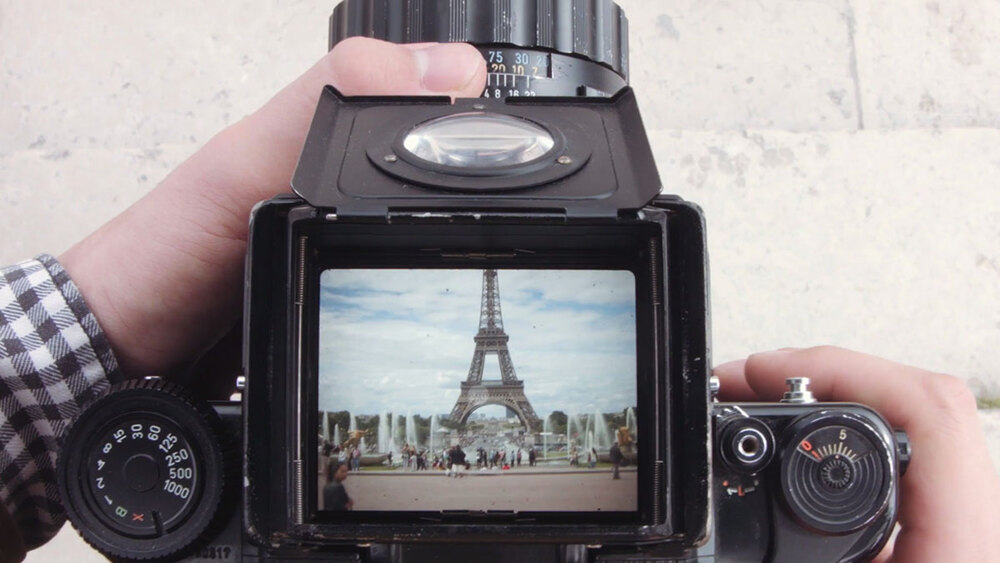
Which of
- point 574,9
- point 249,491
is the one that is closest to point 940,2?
point 574,9

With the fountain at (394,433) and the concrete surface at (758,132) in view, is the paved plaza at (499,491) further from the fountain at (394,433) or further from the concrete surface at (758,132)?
the concrete surface at (758,132)

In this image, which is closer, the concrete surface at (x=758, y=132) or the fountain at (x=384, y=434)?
the fountain at (x=384, y=434)

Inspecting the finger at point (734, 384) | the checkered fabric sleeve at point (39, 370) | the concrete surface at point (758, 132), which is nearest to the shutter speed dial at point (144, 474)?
the checkered fabric sleeve at point (39, 370)

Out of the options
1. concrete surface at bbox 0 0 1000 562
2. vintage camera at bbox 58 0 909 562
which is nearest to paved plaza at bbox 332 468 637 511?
vintage camera at bbox 58 0 909 562

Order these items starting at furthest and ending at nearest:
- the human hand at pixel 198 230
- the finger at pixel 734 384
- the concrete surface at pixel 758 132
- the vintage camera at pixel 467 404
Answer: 1. the concrete surface at pixel 758 132
2. the finger at pixel 734 384
3. the human hand at pixel 198 230
4. the vintage camera at pixel 467 404

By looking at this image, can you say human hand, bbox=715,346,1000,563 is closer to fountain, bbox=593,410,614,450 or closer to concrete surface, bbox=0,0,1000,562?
fountain, bbox=593,410,614,450

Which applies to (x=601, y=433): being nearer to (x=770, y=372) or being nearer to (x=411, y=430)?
(x=411, y=430)
